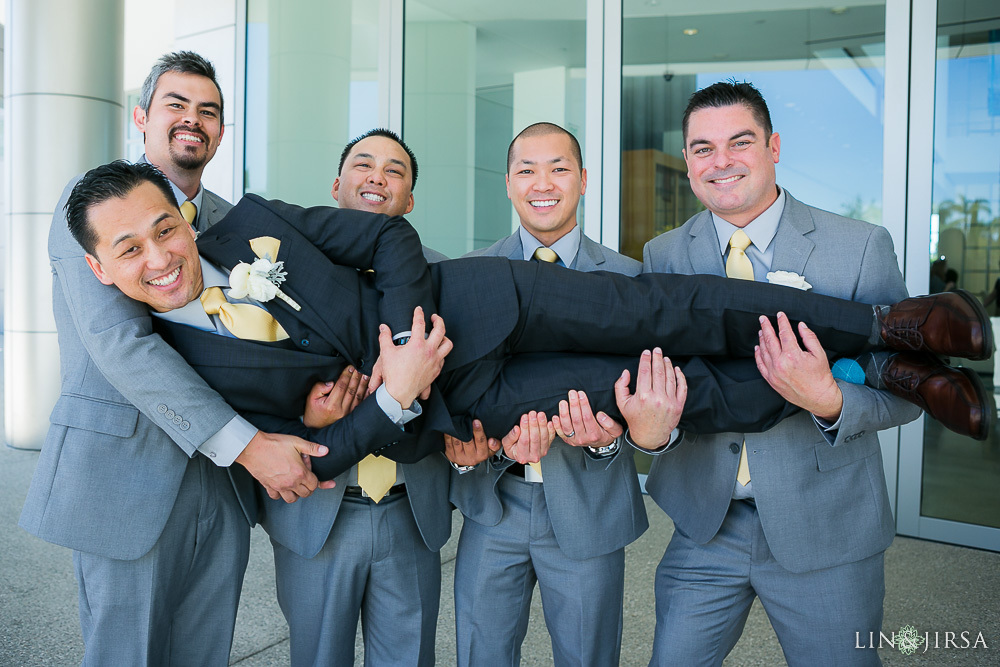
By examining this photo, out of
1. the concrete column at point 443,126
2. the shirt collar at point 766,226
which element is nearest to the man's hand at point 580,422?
the shirt collar at point 766,226

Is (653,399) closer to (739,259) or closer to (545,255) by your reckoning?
(739,259)

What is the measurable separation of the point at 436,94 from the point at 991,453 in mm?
4431

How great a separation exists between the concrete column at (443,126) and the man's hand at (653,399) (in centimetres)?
378

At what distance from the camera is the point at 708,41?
15.9 ft

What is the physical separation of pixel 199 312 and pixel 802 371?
158 centimetres

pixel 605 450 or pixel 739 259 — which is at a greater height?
pixel 739 259

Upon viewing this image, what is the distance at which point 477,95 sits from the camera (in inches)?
217

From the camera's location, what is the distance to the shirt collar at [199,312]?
6.44ft

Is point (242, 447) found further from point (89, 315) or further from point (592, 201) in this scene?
point (592, 201)

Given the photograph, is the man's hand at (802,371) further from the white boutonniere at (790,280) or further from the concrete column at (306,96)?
the concrete column at (306,96)

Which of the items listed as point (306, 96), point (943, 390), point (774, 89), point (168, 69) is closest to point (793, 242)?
point (943, 390)

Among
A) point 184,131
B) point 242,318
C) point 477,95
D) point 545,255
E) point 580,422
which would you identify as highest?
point 477,95

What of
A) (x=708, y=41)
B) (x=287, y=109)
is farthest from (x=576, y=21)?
(x=287, y=109)

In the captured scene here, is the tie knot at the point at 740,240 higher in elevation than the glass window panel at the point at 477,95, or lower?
lower
